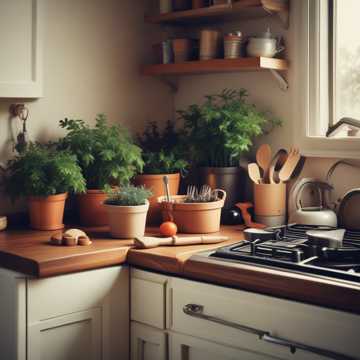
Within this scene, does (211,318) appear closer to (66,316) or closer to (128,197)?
(66,316)

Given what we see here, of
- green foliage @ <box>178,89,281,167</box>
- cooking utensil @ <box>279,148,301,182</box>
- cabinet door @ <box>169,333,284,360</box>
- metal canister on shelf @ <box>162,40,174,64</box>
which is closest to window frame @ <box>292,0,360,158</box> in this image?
cooking utensil @ <box>279,148,301,182</box>

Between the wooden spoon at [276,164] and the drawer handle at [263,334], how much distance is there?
2.56 ft

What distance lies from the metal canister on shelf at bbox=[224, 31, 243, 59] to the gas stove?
768 millimetres

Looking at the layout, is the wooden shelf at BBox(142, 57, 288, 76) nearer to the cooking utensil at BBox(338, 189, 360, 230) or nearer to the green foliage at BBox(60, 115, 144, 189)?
the green foliage at BBox(60, 115, 144, 189)

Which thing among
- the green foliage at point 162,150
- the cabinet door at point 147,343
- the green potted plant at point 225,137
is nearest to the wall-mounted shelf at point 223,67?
the green potted plant at point 225,137

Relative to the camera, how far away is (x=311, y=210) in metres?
2.64

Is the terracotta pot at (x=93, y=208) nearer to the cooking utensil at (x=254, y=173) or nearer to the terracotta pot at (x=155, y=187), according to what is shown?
the terracotta pot at (x=155, y=187)

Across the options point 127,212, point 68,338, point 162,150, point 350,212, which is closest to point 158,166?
point 162,150

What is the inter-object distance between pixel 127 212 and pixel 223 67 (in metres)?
0.73

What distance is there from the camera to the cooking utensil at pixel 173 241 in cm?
233

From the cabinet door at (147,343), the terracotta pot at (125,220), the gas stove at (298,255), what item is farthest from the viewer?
the terracotta pot at (125,220)

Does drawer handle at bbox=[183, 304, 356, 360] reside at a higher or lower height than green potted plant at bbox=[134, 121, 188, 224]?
lower

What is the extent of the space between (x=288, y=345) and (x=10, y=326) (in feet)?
2.76

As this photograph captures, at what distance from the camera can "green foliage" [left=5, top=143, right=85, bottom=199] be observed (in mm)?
2520
